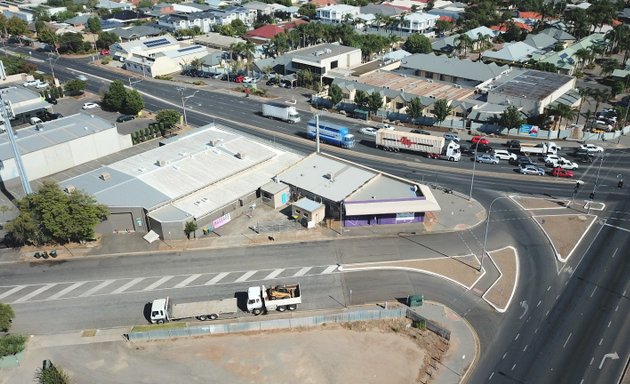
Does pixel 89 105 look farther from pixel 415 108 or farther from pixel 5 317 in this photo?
pixel 5 317

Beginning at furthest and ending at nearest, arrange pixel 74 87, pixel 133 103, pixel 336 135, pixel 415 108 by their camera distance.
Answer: pixel 74 87 → pixel 133 103 → pixel 415 108 → pixel 336 135

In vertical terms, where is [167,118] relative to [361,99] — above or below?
above

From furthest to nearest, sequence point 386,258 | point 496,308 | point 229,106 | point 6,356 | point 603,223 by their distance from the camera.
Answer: point 229,106 → point 603,223 → point 386,258 → point 496,308 → point 6,356

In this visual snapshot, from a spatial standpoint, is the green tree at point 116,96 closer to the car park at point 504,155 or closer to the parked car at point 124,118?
the parked car at point 124,118

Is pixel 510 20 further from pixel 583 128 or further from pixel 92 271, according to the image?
pixel 92 271

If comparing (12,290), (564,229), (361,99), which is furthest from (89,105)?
(564,229)

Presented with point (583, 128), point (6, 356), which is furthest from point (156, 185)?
point (583, 128)

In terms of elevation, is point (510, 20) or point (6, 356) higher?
point (510, 20)

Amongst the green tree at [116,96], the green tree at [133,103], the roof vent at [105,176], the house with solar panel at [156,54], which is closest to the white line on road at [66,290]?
the roof vent at [105,176]
